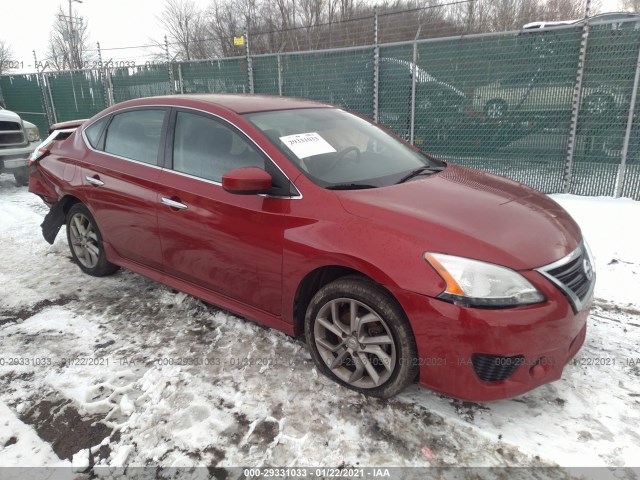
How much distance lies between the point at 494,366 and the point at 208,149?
229 centimetres

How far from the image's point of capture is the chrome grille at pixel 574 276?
229cm

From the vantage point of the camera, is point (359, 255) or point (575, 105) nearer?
point (359, 255)

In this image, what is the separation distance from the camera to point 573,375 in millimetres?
2793

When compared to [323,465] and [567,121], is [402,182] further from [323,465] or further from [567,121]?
[567,121]

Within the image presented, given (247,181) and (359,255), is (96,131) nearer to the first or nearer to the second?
(247,181)

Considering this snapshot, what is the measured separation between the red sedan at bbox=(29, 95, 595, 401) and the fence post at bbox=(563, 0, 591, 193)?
402 cm

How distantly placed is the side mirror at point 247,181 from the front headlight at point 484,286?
1153 mm

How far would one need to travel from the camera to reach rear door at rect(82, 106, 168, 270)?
354cm

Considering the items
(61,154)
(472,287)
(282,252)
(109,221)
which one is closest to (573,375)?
(472,287)

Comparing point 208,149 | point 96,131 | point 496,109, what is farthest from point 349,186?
point 496,109

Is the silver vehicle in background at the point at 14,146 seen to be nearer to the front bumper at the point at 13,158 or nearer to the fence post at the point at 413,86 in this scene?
the front bumper at the point at 13,158

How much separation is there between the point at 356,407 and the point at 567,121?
5876 mm

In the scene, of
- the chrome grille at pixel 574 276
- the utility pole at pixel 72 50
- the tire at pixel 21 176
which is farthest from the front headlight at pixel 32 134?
the utility pole at pixel 72 50

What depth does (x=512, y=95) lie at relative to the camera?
22.4 ft
